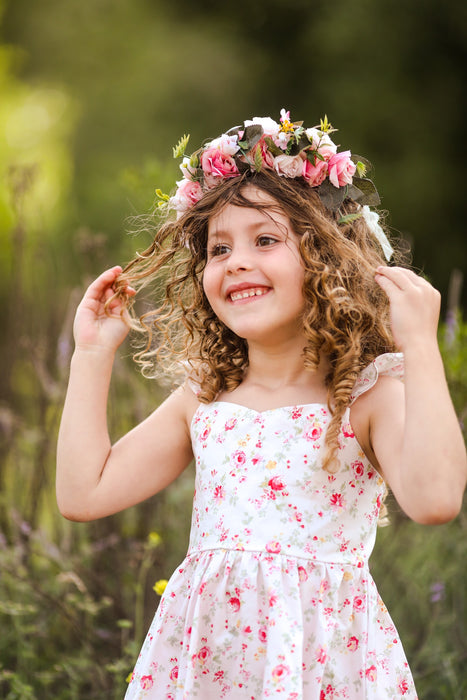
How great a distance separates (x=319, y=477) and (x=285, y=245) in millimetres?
533

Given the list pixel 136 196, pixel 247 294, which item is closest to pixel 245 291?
pixel 247 294

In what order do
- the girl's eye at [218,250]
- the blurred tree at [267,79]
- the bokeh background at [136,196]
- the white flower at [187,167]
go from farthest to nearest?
the blurred tree at [267,79]
the bokeh background at [136,196]
the white flower at [187,167]
the girl's eye at [218,250]

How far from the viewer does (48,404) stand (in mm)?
3211

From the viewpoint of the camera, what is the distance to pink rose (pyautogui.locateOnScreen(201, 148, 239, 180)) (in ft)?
6.29

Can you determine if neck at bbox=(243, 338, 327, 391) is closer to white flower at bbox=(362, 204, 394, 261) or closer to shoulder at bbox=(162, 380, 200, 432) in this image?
shoulder at bbox=(162, 380, 200, 432)

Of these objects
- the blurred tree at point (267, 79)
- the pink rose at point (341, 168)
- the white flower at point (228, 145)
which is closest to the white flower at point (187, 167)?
the white flower at point (228, 145)

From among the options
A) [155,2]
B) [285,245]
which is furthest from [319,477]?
[155,2]

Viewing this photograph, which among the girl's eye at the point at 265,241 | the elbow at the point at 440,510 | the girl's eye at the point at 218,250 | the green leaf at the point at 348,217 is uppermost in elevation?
the green leaf at the point at 348,217

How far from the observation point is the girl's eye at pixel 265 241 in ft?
6.03

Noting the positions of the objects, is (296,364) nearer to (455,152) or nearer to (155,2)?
(455,152)

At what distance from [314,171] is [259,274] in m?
0.30

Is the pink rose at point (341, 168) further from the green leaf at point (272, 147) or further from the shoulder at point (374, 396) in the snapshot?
the shoulder at point (374, 396)

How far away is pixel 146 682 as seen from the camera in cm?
177

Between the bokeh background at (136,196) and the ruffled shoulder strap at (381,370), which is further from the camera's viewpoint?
the bokeh background at (136,196)
